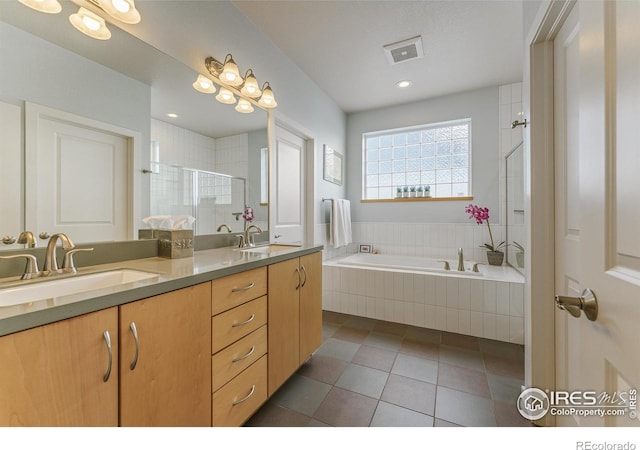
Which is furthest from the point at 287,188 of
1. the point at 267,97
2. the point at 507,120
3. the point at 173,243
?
the point at 507,120

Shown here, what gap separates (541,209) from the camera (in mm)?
1194

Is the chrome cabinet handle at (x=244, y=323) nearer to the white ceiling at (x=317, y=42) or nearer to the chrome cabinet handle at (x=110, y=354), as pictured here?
the chrome cabinet handle at (x=110, y=354)

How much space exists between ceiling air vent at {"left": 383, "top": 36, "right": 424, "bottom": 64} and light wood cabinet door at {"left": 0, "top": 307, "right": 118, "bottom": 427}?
8.52ft

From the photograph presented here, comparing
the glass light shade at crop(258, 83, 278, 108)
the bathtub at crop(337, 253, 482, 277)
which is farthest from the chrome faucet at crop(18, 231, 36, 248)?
the bathtub at crop(337, 253, 482, 277)

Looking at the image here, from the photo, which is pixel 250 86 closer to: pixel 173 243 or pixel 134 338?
pixel 173 243

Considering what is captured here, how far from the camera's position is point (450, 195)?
3186mm

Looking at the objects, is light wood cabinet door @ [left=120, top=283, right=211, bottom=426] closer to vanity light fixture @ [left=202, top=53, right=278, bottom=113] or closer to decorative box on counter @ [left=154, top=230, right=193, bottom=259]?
decorative box on counter @ [left=154, top=230, right=193, bottom=259]

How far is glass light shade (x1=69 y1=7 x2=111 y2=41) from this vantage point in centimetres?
104

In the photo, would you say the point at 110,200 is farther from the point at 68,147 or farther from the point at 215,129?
the point at 215,129

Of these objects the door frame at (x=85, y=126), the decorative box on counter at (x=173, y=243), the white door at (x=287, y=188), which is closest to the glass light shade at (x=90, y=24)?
the door frame at (x=85, y=126)

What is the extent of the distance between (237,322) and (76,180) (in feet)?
2.91

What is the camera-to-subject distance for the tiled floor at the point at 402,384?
1.28m
